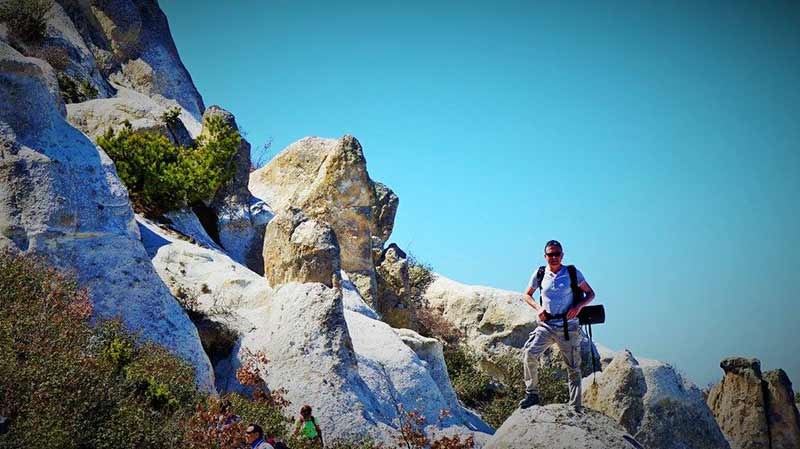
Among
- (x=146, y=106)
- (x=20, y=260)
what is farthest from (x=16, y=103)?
(x=146, y=106)

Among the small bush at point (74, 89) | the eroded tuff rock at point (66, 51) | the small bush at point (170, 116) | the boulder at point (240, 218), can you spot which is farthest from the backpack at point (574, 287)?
the eroded tuff rock at point (66, 51)

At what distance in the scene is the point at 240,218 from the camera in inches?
933

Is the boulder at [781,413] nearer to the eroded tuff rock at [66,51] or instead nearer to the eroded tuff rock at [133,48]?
the eroded tuff rock at [66,51]

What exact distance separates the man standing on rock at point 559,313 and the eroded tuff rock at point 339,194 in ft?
48.4

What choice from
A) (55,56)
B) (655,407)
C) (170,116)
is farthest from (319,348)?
(55,56)

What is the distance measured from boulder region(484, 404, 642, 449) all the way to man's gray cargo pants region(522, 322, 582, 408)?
46 cm

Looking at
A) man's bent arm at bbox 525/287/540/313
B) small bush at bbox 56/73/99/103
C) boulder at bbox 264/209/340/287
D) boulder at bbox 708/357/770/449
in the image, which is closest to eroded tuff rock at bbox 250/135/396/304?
boulder at bbox 264/209/340/287

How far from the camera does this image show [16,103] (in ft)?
48.1

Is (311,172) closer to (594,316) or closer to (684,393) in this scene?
(684,393)

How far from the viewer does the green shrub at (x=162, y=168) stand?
2025cm

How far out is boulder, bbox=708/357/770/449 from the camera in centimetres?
1891

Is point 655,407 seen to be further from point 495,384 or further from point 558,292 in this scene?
point 495,384

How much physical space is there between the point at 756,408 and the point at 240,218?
1454 cm

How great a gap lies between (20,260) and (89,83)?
1403cm
